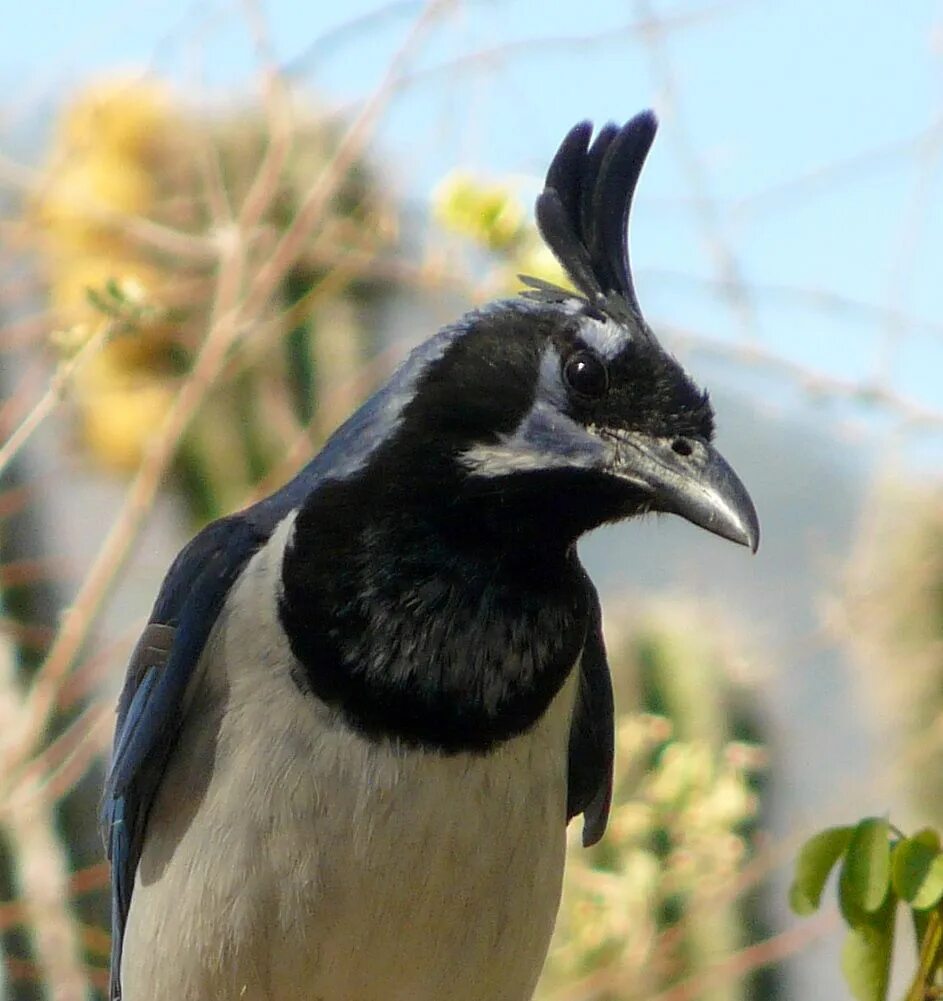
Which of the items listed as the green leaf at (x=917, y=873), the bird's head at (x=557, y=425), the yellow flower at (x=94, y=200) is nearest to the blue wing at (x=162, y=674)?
the bird's head at (x=557, y=425)

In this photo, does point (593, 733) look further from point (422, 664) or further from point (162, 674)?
point (162, 674)

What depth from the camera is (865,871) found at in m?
1.82

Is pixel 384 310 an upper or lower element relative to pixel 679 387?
lower

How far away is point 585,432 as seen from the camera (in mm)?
2084

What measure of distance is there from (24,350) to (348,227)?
939mm

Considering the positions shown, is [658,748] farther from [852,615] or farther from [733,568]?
[733,568]

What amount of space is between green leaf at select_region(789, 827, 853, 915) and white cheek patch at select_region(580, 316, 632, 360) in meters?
0.64

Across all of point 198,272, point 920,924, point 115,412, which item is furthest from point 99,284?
point 920,924

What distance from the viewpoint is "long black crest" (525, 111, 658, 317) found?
2.30 metres

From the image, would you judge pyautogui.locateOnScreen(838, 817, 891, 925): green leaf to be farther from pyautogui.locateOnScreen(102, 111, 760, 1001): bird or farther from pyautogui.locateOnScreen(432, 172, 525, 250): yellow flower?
pyautogui.locateOnScreen(432, 172, 525, 250): yellow flower

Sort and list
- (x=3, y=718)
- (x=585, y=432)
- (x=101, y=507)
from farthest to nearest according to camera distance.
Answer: (x=101, y=507), (x=3, y=718), (x=585, y=432)

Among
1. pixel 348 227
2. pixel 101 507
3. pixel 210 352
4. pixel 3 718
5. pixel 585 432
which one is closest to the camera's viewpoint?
pixel 585 432

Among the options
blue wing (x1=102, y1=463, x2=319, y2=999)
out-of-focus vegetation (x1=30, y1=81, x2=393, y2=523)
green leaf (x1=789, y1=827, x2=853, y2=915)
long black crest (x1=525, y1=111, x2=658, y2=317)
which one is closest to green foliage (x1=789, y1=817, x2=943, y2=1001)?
green leaf (x1=789, y1=827, x2=853, y2=915)

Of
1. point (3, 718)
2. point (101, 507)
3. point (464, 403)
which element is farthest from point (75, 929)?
point (464, 403)
